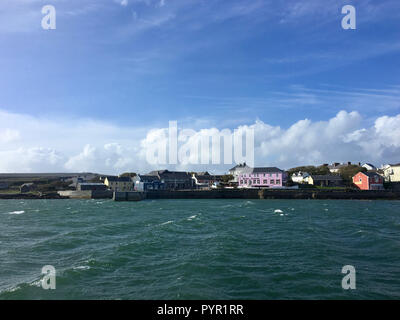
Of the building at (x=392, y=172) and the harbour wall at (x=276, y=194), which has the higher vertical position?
the building at (x=392, y=172)

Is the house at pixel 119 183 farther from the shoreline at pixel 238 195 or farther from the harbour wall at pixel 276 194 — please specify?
the harbour wall at pixel 276 194

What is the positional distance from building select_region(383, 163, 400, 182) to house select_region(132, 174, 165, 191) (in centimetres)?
6872

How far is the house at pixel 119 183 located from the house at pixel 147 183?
7.36 ft

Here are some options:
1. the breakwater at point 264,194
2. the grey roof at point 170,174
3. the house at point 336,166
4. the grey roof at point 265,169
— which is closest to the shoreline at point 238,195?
the breakwater at point 264,194

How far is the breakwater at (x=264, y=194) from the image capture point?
236 feet

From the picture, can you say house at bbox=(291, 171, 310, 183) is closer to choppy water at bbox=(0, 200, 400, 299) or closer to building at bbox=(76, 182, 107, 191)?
building at bbox=(76, 182, 107, 191)

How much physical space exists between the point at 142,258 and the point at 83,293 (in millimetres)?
5292

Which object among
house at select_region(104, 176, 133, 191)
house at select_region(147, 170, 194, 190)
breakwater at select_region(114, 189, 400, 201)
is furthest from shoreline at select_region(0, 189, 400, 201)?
house at select_region(147, 170, 194, 190)

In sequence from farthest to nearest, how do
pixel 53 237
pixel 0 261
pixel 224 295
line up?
pixel 53 237 → pixel 0 261 → pixel 224 295

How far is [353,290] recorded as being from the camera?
1233 centimetres

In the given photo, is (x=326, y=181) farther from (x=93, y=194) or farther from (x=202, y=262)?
Answer: (x=202, y=262)

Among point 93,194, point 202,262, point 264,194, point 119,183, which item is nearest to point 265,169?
point 264,194
